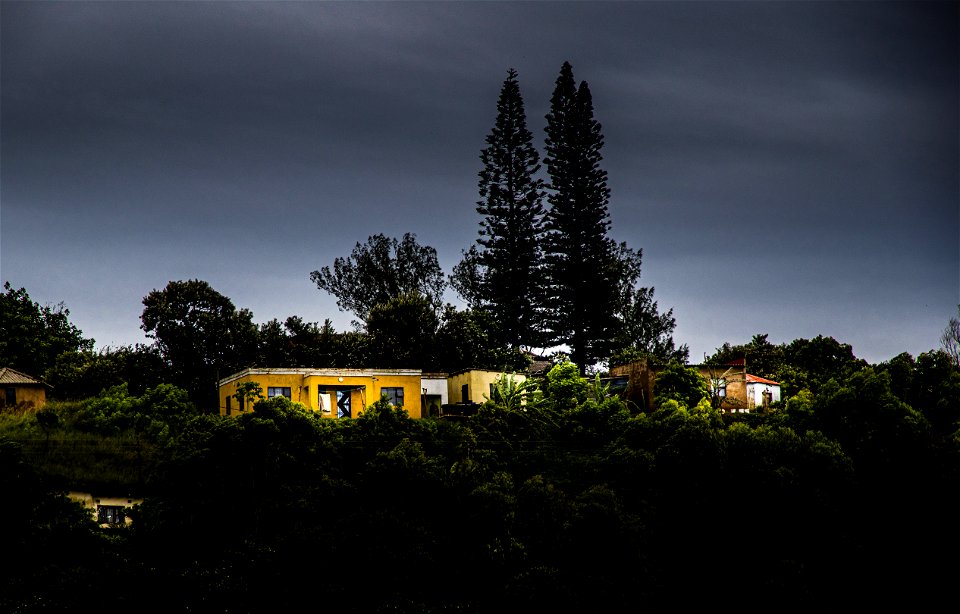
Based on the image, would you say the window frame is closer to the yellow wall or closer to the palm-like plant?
the palm-like plant

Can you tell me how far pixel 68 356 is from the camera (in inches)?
1770

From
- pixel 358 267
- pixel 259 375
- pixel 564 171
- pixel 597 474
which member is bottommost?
pixel 597 474

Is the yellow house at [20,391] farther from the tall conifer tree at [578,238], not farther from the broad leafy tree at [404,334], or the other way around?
the tall conifer tree at [578,238]

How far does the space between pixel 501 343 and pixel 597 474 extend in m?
17.0

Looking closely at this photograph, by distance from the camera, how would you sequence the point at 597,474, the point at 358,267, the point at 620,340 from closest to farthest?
the point at 597,474
the point at 620,340
the point at 358,267

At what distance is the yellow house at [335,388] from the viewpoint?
108 feet

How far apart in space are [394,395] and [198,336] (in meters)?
11.2

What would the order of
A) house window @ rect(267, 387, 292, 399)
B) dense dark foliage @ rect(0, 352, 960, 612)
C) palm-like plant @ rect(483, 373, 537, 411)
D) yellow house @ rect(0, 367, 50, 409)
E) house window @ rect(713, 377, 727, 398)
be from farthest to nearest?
house window @ rect(713, 377, 727, 398), yellow house @ rect(0, 367, 50, 409), palm-like plant @ rect(483, 373, 537, 411), house window @ rect(267, 387, 292, 399), dense dark foliage @ rect(0, 352, 960, 612)

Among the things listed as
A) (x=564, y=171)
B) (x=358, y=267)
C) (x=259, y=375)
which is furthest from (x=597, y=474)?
(x=358, y=267)

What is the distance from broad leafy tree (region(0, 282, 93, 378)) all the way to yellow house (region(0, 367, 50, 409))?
1223cm

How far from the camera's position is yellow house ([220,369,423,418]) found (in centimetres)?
3303

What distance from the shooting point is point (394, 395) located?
34531 millimetres

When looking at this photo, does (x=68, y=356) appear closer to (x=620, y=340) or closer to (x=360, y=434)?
(x=360, y=434)

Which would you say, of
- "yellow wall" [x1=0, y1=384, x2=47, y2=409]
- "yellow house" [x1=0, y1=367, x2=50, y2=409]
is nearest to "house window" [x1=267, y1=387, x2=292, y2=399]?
"yellow wall" [x1=0, y1=384, x2=47, y2=409]
